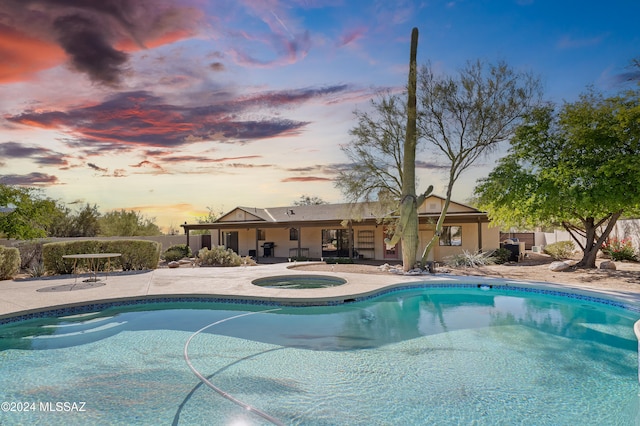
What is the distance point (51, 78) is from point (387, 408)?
40.3ft

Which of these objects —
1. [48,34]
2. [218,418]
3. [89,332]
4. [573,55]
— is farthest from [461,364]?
[573,55]

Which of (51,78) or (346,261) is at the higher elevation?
(51,78)

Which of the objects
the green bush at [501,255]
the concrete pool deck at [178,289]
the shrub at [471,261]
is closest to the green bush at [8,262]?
the concrete pool deck at [178,289]

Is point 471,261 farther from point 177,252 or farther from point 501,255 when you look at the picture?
point 177,252

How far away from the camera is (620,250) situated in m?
15.9

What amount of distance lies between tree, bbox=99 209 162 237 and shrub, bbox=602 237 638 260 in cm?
3044

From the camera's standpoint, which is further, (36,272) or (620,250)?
(620,250)

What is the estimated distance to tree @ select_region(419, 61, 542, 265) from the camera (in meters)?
13.1

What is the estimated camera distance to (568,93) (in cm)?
1326

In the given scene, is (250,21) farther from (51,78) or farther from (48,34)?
(51,78)

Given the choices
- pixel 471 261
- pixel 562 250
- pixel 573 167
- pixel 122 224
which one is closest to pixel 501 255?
pixel 471 261

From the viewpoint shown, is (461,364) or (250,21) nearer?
(461,364)

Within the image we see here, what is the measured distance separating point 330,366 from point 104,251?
11559mm

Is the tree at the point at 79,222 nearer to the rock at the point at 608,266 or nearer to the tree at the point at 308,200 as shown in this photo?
the tree at the point at 308,200
